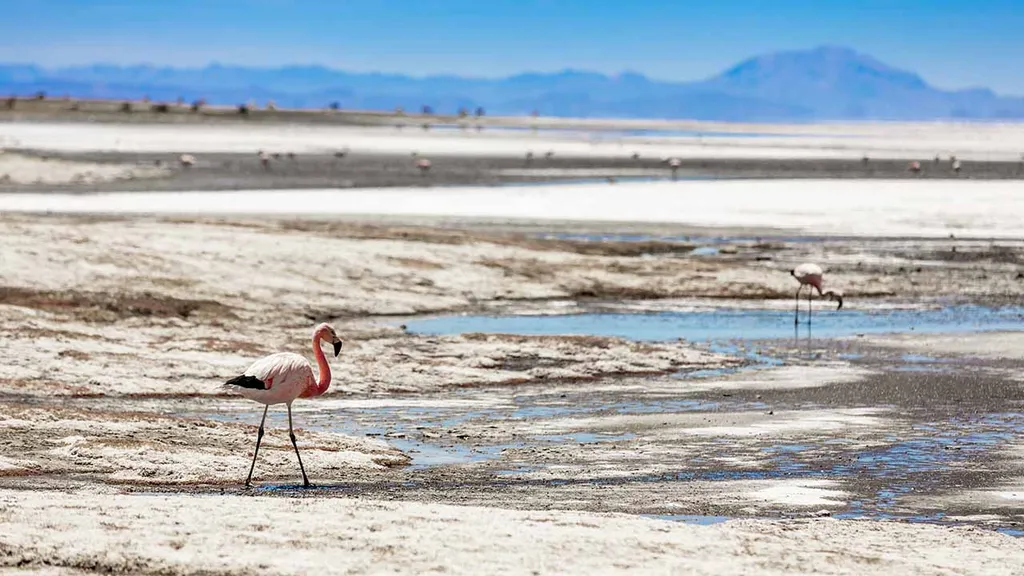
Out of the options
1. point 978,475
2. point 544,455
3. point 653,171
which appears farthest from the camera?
point 653,171

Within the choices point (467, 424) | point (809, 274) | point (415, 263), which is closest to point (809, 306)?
point (809, 274)

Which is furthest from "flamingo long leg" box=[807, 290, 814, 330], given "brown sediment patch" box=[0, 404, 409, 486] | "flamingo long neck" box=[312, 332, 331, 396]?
"flamingo long neck" box=[312, 332, 331, 396]

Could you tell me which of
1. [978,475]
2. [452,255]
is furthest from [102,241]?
[978,475]

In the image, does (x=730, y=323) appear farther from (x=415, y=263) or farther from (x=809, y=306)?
(x=415, y=263)

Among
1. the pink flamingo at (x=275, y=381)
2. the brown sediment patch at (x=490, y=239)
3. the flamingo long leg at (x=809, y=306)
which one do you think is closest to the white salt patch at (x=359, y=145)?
the brown sediment patch at (x=490, y=239)

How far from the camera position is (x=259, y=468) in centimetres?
1373

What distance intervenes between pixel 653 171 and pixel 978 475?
54.1 metres

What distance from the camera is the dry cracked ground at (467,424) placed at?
1034cm

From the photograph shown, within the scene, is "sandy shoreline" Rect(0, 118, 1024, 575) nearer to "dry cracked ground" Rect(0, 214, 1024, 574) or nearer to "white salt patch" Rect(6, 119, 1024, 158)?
"dry cracked ground" Rect(0, 214, 1024, 574)

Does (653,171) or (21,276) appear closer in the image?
(21,276)

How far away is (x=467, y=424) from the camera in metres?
16.3

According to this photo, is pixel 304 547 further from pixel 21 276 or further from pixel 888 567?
pixel 21 276

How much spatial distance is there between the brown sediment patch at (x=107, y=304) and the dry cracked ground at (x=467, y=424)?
0.19 feet

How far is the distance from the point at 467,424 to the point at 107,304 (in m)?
8.26
